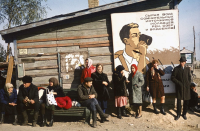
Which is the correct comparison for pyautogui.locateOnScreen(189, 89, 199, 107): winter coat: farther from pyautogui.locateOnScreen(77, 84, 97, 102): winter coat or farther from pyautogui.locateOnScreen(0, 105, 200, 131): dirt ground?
pyautogui.locateOnScreen(77, 84, 97, 102): winter coat

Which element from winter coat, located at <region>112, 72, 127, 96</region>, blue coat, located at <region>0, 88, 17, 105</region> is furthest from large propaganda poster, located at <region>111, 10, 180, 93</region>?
blue coat, located at <region>0, 88, 17, 105</region>

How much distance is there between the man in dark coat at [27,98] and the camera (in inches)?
232

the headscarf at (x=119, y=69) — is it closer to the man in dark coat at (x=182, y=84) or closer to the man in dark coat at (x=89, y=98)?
the man in dark coat at (x=89, y=98)

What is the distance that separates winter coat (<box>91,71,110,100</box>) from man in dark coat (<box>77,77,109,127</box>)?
265 mm

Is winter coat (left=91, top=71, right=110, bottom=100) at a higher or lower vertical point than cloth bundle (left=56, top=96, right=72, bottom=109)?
higher

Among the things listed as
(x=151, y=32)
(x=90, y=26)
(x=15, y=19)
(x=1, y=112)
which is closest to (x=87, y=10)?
(x=90, y=26)

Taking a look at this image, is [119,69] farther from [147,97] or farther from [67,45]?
[67,45]

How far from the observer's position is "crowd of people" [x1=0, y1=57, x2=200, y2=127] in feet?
19.6

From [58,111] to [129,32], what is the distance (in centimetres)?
394

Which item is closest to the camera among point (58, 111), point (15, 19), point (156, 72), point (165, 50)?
point (58, 111)

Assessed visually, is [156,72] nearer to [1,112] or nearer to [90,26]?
[90,26]

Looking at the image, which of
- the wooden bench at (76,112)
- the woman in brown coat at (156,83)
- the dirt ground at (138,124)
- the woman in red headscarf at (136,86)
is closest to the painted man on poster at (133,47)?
the woman in brown coat at (156,83)

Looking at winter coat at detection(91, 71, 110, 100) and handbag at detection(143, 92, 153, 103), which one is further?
handbag at detection(143, 92, 153, 103)

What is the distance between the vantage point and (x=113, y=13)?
7383mm
